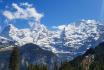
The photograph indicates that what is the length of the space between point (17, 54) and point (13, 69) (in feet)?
16.6

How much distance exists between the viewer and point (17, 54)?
102688mm

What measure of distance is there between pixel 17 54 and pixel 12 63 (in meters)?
3.33

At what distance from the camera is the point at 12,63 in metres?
103

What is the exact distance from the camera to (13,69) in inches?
4048

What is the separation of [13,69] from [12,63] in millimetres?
2011
